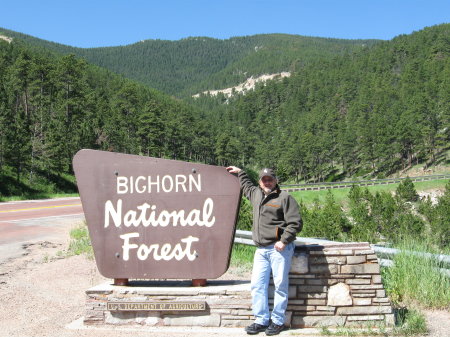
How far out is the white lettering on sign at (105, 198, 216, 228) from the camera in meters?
5.45

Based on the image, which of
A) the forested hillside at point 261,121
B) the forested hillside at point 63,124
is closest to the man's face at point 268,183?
the forested hillside at point 63,124

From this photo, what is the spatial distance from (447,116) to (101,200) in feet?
263

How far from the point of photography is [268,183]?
4.86 m

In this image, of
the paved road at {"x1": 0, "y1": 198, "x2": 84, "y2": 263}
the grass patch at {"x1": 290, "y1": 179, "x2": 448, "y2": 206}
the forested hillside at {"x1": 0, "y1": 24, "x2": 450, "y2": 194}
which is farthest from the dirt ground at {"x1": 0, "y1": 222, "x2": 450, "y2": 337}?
the grass patch at {"x1": 290, "y1": 179, "x2": 448, "y2": 206}

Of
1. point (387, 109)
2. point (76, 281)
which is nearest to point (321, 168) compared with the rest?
point (387, 109)

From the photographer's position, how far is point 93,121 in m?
60.2

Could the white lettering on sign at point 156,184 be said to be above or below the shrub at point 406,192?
above

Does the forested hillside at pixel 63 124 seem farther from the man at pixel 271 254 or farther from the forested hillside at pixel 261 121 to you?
the man at pixel 271 254

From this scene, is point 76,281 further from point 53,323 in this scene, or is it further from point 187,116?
point 187,116

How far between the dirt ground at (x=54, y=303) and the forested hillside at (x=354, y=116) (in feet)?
211

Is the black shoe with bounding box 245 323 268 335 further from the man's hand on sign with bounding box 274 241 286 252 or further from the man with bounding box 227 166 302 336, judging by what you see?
the man's hand on sign with bounding box 274 241 286 252

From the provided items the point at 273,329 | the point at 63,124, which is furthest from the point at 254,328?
the point at 63,124

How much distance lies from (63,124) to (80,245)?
134 feet

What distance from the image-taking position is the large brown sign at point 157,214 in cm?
540
